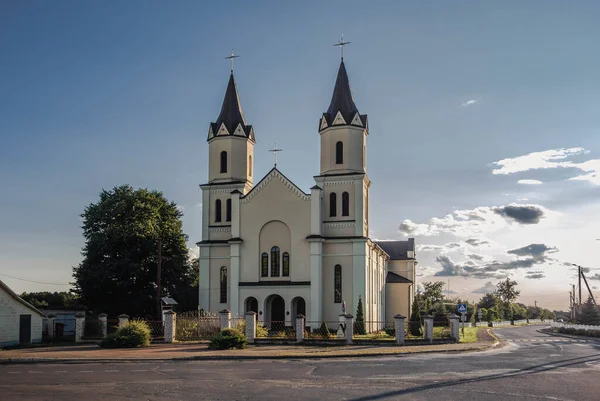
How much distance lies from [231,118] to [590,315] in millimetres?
41469

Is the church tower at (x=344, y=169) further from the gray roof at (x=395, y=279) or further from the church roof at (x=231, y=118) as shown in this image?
the gray roof at (x=395, y=279)

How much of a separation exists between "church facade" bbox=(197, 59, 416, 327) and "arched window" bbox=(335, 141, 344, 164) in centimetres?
8

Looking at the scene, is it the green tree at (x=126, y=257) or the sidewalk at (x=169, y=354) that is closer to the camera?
the sidewalk at (x=169, y=354)

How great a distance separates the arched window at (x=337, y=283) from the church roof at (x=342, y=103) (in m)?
11.2

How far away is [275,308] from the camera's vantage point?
48.0 m

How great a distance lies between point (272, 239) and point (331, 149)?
830cm

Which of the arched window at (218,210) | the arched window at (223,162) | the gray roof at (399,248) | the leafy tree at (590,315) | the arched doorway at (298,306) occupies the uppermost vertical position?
the arched window at (223,162)

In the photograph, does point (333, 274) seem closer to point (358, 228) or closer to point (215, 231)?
point (358, 228)

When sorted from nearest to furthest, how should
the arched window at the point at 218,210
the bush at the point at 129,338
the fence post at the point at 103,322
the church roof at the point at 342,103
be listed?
the bush at the point at 129,338, the fence post at the point at 103,322, the church roof at the point at 342,103, the arched window at the point at 218,210

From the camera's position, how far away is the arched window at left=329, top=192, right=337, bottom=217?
4744cm

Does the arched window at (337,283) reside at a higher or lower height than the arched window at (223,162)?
lower

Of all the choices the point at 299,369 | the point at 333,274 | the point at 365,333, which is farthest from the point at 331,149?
the point at 299,369

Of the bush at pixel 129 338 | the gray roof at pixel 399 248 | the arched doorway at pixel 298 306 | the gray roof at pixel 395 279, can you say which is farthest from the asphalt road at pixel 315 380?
the gray roof at pixel 399 248

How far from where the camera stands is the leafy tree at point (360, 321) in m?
42.6
